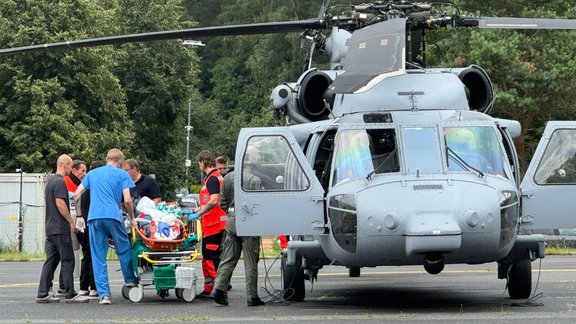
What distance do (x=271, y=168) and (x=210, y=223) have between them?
7.99 feet

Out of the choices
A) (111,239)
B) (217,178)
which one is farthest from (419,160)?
(111,239)

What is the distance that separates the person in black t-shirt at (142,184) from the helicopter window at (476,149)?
4.66m

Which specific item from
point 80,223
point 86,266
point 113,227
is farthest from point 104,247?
point 80,223

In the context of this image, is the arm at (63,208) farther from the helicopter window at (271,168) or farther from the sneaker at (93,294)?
the helicopter window at (271,168)

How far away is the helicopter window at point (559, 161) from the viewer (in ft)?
51.2

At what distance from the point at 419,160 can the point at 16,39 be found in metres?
47.0

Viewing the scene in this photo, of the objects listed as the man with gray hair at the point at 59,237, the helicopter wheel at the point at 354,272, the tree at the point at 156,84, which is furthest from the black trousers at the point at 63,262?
the tree at the point at 156,84

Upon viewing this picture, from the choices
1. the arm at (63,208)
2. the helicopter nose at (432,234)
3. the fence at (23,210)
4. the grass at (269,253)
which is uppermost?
the fence at (23,210)

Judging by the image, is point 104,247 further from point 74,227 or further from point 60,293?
point 60,293

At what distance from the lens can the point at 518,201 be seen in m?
15.2

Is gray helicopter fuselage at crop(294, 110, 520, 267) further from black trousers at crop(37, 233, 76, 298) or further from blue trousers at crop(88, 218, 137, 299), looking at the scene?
black trousers at crop(37, 233, 76, 298)

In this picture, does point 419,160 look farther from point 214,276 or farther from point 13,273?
point 13,273

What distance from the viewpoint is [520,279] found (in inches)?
648

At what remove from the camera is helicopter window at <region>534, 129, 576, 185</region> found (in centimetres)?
1560
